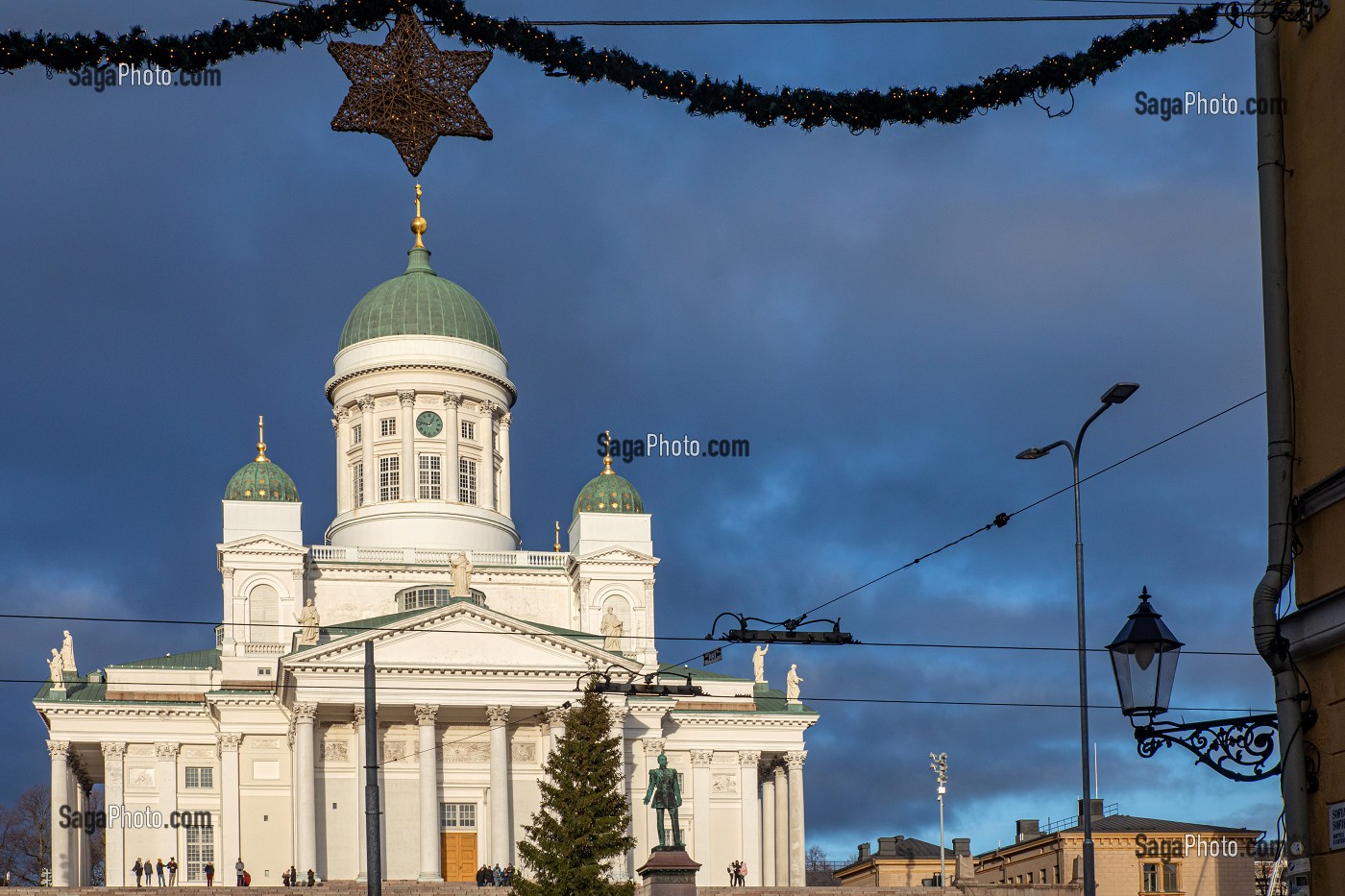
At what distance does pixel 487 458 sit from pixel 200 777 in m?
18.9

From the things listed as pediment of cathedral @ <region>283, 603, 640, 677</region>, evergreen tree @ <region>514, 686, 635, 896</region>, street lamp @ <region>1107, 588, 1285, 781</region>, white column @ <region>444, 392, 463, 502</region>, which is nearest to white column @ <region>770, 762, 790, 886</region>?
pediment of cathedral @ <region>283, 603, 640, 677</region>

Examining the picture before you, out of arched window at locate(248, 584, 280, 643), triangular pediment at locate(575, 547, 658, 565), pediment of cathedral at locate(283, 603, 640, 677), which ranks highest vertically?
triangular pediment at locate(575, 547, 658, 565)

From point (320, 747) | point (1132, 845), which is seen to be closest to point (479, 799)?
point (320, 747)

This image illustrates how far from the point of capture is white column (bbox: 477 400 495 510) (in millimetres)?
84375

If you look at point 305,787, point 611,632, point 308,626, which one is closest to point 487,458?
point 611,632

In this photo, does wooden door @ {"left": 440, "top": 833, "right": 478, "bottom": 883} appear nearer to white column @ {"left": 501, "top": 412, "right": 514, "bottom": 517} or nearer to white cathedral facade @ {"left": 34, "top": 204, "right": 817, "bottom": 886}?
white cathedral facade @ {"left": 34, "top": 204, "right": 817, "bottom": 886}

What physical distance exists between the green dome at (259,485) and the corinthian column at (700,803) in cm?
1954

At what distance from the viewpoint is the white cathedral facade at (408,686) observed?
70.6 meters

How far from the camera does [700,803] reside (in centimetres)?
7738

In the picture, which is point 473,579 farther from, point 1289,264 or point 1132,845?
point 1289,264

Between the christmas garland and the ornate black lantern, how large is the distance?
13.2 feet

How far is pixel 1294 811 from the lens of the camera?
14.5 m

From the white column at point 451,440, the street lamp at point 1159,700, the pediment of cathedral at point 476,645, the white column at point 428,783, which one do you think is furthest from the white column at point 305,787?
the street lamp at point 1159,700

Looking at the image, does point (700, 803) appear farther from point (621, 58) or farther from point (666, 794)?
point (621, 58)
